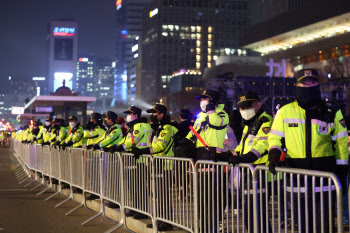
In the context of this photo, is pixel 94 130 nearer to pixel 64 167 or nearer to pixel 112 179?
pixel 64 167

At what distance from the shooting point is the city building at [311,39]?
69619mm

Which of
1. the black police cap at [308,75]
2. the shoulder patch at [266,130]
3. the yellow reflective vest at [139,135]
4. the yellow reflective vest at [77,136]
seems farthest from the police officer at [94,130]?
the black police cap at [308,75]

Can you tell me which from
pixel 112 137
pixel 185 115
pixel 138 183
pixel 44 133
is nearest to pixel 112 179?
pixel 138 183

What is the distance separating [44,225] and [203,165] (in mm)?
4733

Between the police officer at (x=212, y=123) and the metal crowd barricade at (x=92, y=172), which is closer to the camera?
the police officer at (x=212, y=123)

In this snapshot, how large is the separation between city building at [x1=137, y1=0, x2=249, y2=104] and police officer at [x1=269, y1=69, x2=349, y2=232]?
556 feet

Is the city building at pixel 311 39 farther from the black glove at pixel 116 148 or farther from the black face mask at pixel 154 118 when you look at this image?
the black face mask at pixel 154 118

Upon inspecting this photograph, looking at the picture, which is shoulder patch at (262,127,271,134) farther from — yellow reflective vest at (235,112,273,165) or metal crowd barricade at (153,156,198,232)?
metal crowd barricade at (153,156,198,232)

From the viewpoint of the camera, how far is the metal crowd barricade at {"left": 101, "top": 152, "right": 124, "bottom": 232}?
32.2 ft

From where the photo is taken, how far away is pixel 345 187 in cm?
569

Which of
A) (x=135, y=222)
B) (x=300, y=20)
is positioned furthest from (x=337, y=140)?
(x=300, y=20)

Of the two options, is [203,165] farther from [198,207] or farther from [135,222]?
[135,222]

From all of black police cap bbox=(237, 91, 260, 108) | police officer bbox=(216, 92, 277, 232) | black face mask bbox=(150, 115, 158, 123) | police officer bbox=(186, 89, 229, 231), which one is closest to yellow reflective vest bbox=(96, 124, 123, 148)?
black face mask bbox=(150, 115, 158, 123)

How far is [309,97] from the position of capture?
5645 mm
